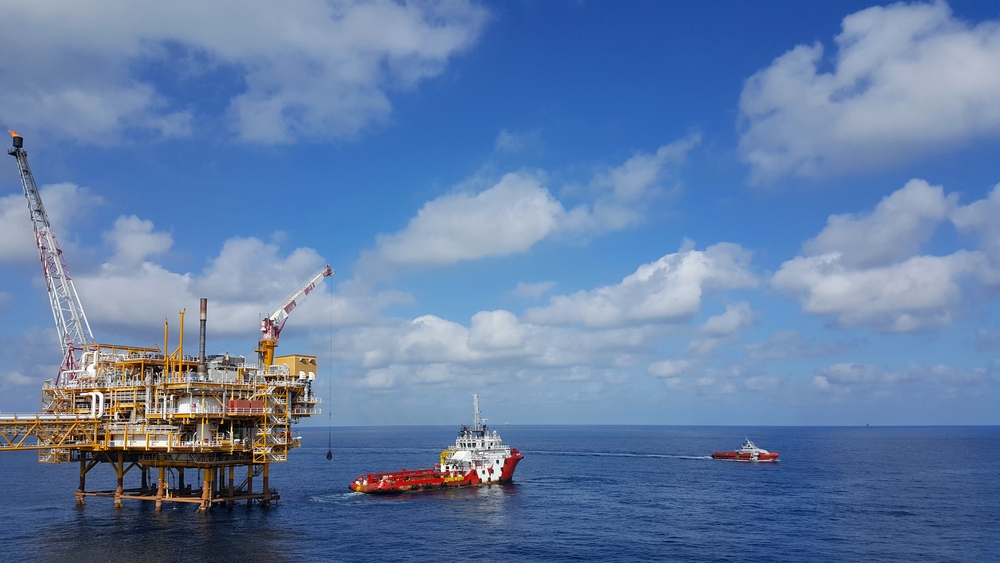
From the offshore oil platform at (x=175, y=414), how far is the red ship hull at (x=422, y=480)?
656 inches

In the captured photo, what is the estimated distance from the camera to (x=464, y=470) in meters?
115

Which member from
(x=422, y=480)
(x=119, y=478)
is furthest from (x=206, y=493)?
(x=422, y=480)

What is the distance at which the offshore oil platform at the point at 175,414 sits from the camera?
82.3 meters

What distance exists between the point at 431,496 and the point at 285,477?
157ft

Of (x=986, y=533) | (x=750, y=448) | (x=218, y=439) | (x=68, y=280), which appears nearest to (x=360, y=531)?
(x=218, y=439)

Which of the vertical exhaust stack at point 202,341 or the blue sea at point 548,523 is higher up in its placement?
the vertical exhaust stack at point 202,341

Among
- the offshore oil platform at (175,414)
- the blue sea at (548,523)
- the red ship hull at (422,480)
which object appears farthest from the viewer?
the red ship hull at (422,480)

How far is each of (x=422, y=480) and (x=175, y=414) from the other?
4121cm

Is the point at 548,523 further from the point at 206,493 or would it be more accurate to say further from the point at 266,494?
the point at 206,493

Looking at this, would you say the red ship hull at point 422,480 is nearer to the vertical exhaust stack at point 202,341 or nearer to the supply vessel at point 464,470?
the supply vessel at point 464,470

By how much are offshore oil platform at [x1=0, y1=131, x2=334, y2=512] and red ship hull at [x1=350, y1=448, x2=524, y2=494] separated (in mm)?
16662

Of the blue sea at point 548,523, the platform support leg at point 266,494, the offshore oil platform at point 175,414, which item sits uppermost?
the offshore oil platform at point 175,414

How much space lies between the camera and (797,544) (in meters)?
72.0

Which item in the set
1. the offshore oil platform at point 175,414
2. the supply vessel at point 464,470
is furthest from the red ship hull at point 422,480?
the offshore oil platform at point 175,414
